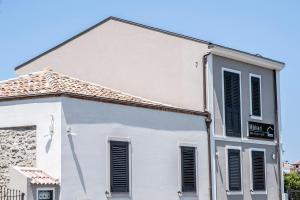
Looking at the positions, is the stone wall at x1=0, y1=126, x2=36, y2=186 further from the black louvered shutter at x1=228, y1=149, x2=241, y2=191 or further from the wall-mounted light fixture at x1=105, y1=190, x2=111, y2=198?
the black louvered shutter at x1=228, y1=149, x2=241, y2=191

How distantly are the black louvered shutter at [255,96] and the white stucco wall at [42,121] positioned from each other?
36.3 ft

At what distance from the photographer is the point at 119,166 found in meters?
20.9

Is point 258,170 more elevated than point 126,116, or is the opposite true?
point 126,116

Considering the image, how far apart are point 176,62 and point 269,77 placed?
5.39 m

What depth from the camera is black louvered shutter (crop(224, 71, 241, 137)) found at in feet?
86.7

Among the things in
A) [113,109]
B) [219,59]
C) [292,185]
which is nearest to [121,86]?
[219,59]

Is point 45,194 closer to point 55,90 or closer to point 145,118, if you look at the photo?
point 55,90

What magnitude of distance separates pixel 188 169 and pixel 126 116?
3667 mm

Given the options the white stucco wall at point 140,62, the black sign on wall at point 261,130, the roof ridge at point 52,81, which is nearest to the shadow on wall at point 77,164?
the roof ridge at point 52,81

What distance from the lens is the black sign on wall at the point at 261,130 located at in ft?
91.0

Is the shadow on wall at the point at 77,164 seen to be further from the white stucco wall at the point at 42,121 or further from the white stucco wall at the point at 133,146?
the white stucco wall at the point at 42,121

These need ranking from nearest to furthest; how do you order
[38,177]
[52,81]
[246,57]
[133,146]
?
[38,177] → [52,81] → [133,146] → [246,57]

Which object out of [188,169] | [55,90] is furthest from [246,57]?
[55,90]

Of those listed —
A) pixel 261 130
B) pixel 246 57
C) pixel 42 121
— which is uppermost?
pixel 246 57
